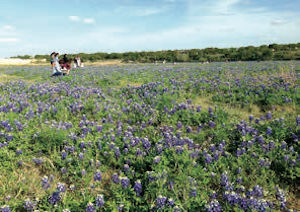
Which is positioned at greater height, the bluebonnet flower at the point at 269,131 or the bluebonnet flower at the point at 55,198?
the bluebonnet flower at the point at 269,131

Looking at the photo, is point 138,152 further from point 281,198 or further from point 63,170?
point 281,198

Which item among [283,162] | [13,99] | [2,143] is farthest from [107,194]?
[13,99]

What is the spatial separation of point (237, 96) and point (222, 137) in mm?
3693

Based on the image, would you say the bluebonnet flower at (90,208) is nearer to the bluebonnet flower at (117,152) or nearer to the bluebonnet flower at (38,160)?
the bluebonnet flower at (117,152)

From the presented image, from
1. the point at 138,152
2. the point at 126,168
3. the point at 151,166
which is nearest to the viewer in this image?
the point at 151,166

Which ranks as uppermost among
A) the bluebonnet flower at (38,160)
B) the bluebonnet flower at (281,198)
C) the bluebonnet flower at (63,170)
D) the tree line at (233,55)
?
the tree line at (233,55)

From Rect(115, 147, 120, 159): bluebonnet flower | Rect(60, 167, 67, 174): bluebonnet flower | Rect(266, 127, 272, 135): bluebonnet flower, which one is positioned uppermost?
Rect(266, 127, 272, 135): bluebonnet flower

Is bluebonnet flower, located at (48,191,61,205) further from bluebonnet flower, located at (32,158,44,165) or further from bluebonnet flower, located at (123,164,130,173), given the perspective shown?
bluebonnet flower, located at (32,158,44,165)

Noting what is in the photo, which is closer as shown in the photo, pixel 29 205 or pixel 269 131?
pixel 29 205

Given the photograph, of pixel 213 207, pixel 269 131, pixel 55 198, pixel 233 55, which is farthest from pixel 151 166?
pixel 233 55

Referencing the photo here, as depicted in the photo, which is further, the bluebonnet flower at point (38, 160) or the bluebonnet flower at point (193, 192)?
the bluebonnet flower at point (38, 160)

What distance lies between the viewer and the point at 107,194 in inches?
120

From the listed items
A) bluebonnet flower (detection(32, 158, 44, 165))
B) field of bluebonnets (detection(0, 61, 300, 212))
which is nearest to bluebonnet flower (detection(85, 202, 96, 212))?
field of bluebonnets (detection(0, 61, 300, 212))

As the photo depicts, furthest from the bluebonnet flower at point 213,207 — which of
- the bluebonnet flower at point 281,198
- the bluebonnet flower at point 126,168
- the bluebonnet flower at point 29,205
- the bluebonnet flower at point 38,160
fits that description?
the bluebonnet flower at point 38,160
